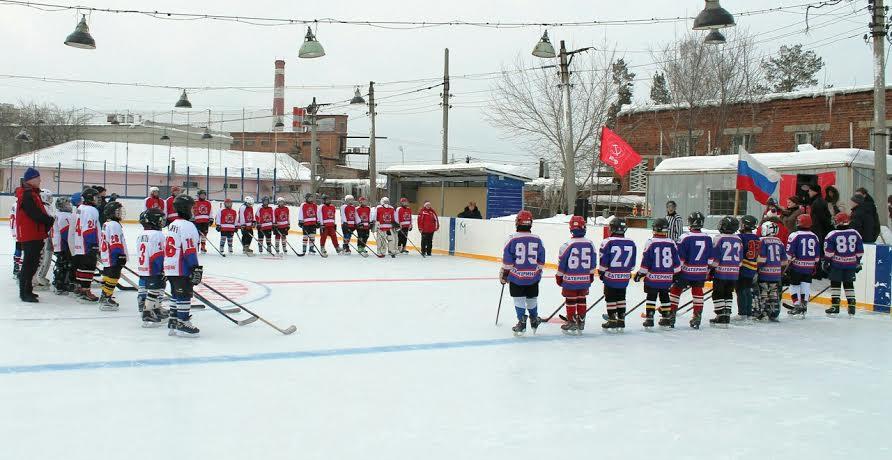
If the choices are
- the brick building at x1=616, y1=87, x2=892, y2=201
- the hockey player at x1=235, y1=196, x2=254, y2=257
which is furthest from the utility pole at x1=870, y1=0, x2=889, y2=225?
the brick building at x1=616, y1=87, x2=892, y2=201

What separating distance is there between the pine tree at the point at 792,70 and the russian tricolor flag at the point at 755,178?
26371 mm

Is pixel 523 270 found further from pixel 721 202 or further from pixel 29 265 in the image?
pixel 721 202

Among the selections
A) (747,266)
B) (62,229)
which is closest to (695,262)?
(747,266)

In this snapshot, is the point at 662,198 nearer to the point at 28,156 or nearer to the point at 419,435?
the point at 419,435

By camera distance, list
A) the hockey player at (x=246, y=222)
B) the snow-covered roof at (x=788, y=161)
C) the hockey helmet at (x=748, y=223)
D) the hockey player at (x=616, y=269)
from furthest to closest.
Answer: the snow-covered roof at (x=788, y=161)
the hockey player at (x=246, y=222)
the hockey helmet at (x=748, y=223)
the hockey player at (x=616, y=269)

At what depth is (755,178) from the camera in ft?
41.4

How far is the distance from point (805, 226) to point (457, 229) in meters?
9.64

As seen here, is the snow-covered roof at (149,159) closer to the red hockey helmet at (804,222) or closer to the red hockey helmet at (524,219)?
the red hockey helmet at (804,222)

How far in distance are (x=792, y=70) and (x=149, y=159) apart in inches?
1260

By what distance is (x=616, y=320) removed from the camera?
8164mm

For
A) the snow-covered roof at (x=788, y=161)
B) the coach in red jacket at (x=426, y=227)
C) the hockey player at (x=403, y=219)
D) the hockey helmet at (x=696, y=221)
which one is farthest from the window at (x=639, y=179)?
the hockey helmet at (x=696, y=221)

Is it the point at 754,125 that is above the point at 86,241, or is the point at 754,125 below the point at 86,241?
above

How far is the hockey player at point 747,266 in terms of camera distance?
29.6ft

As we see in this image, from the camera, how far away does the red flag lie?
1591 cm
